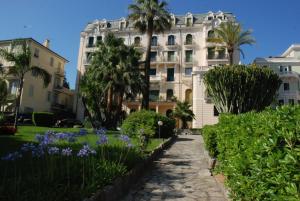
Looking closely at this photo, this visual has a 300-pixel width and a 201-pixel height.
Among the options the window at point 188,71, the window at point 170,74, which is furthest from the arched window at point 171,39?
the window at point 188,71

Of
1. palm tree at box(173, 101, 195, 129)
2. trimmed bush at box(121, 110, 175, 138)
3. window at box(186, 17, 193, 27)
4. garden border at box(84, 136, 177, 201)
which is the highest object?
window at box(186, 17, 193, 27)

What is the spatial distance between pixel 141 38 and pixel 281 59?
24.1m

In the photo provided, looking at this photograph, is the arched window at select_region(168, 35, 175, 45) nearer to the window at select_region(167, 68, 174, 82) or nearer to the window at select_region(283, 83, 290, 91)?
the window at select_region(167, 68, 174, 82)

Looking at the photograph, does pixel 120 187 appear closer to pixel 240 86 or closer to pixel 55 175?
pixel 55 175

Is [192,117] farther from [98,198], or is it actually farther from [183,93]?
[98,198]

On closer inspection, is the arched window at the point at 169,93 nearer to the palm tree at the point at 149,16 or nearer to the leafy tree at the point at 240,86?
the palm tree at the point at 149,16

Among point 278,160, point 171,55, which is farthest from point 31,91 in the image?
point 278,160

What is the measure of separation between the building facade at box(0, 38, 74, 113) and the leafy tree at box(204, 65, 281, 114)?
31966mm

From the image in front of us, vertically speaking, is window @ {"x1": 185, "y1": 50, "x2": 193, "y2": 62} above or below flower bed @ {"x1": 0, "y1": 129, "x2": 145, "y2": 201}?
Answer: above

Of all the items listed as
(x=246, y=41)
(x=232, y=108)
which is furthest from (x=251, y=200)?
(x=246, y=41)

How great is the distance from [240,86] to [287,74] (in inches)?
1139

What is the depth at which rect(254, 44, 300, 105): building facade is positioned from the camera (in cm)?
4197

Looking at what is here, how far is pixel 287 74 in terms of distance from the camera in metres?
42.3

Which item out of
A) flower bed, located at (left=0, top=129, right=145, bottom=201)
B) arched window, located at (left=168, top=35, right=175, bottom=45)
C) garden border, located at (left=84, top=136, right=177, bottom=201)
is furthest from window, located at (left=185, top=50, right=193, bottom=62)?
flower bed, located at (left=0, top=129, right=145, bottom=201)
